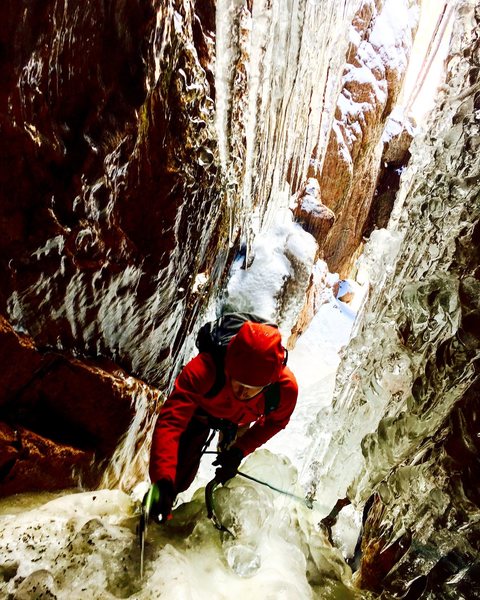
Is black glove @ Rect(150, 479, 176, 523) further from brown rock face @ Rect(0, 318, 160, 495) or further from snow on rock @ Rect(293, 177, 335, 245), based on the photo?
snow on rock @ Rect(293, 177, 335, 245)

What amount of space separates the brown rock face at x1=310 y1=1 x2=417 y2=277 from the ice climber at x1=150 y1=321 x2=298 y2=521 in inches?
325

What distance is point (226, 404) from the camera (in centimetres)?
246

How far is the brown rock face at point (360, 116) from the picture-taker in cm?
1012

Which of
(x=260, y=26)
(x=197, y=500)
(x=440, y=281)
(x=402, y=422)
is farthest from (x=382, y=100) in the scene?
(x=197, y=500)

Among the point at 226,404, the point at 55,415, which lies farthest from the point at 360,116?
the point at 55,415

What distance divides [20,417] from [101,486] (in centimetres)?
105

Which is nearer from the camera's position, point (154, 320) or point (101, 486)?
point (101, 486)

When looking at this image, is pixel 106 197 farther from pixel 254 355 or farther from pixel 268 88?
pixel 268 88

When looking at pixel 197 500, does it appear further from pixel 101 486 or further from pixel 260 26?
pixel 260 26

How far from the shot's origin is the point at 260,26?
4.31 meters

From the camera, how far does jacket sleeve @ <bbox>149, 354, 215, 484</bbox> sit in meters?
2.04

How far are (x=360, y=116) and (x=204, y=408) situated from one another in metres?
10.7

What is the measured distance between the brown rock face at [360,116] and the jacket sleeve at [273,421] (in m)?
8.17

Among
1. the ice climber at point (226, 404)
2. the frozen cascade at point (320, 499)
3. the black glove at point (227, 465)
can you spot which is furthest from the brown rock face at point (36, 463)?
the black glove at point (227, 465)
